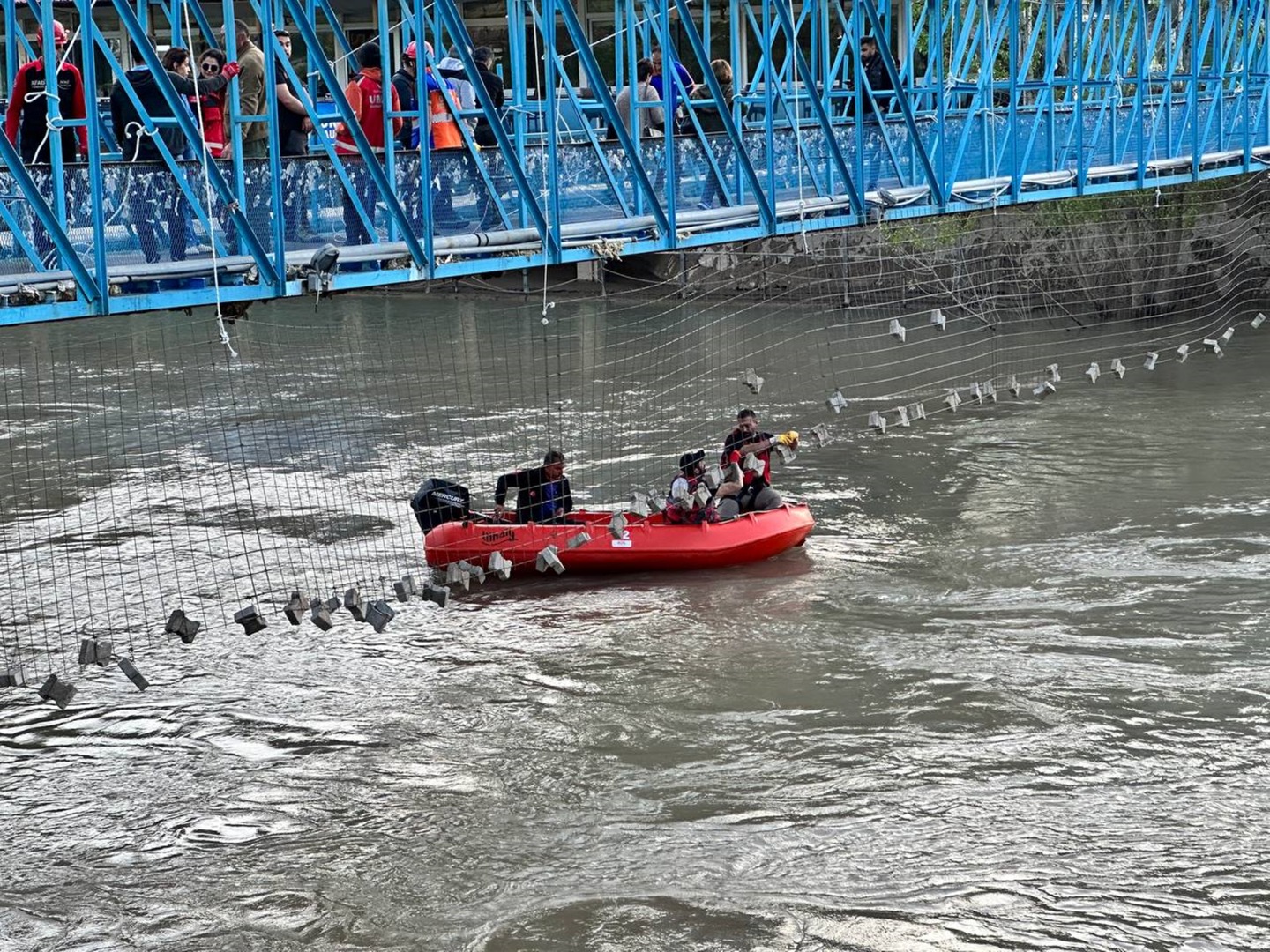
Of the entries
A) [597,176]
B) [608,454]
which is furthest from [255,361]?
[597,176]

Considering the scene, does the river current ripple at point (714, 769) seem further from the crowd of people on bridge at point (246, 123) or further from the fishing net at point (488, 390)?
the crowd of people on bridge at point (246, 123)

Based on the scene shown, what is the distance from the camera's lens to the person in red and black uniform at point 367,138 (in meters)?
11.8

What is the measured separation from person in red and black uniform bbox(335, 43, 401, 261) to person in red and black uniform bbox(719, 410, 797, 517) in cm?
368

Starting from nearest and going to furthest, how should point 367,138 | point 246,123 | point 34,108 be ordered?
→ point 34,108 → point 367,138 → point 246,123

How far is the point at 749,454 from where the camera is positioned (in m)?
15.4

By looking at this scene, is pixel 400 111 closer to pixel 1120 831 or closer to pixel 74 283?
pixel 74 283

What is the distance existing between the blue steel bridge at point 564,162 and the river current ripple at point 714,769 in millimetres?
3061

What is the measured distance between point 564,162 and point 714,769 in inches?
204

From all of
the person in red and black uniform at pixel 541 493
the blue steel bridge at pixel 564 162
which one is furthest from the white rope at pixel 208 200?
the person in red and black uniform at pixel 541 493

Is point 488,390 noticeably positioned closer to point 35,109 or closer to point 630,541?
point 630,541

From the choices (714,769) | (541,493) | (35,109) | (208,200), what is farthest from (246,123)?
(714,769)

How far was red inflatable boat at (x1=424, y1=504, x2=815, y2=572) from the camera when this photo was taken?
49.0 feet

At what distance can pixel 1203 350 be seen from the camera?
89.4 ft

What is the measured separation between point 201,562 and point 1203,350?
16974 millimetres
